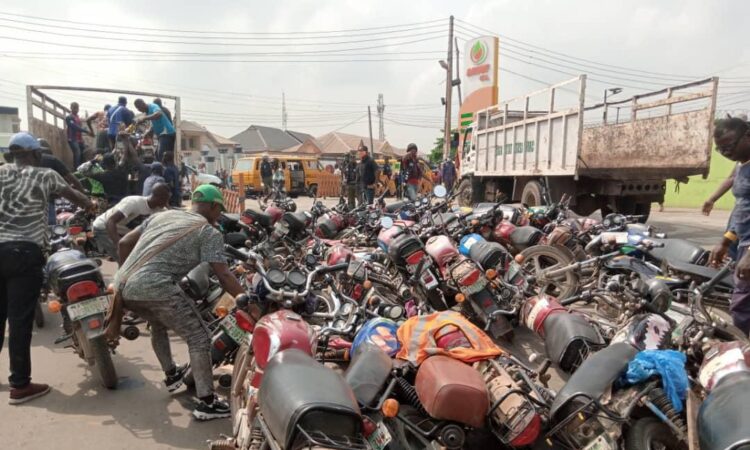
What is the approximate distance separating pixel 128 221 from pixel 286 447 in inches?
161

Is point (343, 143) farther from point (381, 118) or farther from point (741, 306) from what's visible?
point (741, 306)

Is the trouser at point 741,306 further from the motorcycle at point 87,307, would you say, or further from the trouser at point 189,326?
the motorcycle at point 87,307

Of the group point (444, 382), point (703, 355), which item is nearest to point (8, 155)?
point (444, 382)

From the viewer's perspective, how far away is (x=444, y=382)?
233cm

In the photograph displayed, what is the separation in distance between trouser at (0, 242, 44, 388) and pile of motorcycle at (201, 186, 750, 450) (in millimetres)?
1035

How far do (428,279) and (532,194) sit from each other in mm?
6535

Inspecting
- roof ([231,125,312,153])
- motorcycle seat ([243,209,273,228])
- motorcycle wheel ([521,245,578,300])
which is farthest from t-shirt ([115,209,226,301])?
roof ([231,125,312,153])

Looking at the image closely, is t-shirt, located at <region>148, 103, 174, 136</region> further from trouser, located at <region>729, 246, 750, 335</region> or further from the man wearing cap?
trouser, located at <region>729, 246, 750, 335</region>

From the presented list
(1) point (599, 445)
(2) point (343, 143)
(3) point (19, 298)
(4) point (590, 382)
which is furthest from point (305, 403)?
(2) point (343, 143)

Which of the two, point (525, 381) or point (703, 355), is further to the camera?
point (703, 355)

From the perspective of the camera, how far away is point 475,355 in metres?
2.70

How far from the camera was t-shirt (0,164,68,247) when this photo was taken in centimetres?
346

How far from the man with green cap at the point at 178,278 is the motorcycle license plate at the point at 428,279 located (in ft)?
6.22

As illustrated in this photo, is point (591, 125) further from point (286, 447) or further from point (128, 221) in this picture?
point (286, 447)
